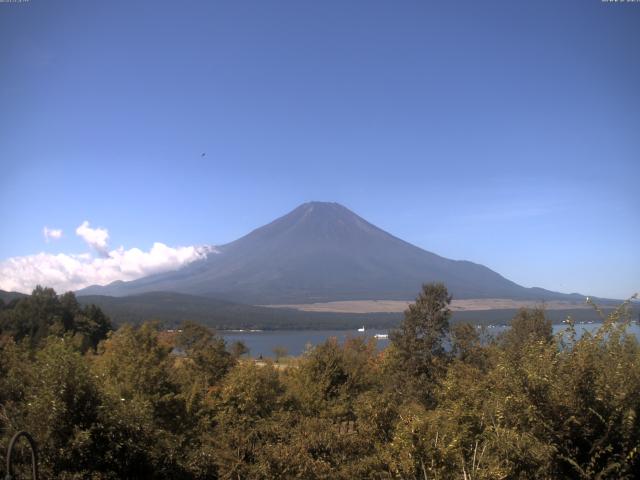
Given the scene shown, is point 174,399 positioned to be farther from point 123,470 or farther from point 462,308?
point 462,308

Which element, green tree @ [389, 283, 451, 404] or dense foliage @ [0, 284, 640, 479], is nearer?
dense foliage @ [0, 284, 640, 479]

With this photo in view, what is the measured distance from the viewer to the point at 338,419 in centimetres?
1630

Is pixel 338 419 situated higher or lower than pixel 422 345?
lower

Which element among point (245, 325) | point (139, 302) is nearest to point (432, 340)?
point (245, 325)

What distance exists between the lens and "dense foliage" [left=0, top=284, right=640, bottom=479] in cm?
686

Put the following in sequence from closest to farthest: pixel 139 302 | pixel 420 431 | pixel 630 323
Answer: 1. pixel 630 323
2. pixel 420 431
3. pixel 139 302

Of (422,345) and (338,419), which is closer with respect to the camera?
(338,419)

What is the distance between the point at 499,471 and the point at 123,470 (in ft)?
23.9

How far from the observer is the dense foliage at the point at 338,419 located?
6.86 metres

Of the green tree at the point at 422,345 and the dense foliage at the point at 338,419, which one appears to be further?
the green tree at the point at 422,345

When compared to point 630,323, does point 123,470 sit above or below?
below

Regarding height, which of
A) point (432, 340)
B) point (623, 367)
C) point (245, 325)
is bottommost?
point (245, 325)

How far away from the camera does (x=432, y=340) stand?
2608 cm

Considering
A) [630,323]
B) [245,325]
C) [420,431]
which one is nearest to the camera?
[630,323]
